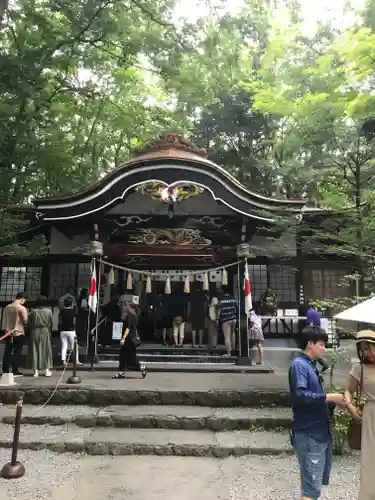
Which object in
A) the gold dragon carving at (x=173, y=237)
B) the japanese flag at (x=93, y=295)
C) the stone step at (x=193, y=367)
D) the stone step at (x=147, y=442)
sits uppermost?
the gold dragon carving at (x=173, y=237)

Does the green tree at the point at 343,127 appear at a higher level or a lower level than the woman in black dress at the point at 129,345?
higher

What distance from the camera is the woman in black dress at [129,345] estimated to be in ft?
29.6

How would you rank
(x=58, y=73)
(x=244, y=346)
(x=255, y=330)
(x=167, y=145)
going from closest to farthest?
(x=244, y=346) → (x=255, y=330) → (x=167, y=145) → (x=58, y=73)

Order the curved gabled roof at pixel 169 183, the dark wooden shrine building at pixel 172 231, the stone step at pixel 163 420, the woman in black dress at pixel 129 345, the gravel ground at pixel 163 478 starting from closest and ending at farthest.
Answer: the gravel ground at pixel 163 478 < the stone step at pixel 163 420 < the woman in black dress at pixel 129 345 < the curved gabled roof at pixel 169 183 < the dark wooden shrine building at pixel 172 231

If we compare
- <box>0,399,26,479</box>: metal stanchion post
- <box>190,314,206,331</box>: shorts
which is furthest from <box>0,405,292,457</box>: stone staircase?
<box>190,314,206,331</box>: shorts

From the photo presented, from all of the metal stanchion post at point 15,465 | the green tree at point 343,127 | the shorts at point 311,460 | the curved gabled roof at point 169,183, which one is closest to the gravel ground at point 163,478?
the metal stanchion post at point 15,465

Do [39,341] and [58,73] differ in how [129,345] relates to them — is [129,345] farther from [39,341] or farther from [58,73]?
[58,73]

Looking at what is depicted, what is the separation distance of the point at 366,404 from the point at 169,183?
25.8ft

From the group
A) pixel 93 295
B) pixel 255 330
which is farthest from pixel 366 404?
pixel 93 295

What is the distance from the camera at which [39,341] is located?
9.05 m

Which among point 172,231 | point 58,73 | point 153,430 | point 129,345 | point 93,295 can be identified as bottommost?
point 153,430

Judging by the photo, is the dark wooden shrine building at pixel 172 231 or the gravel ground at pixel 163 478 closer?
the gravel ground at pixel 163 478

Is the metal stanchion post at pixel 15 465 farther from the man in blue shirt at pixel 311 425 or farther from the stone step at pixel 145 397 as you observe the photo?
the man in blue shirt at pixel 311 425

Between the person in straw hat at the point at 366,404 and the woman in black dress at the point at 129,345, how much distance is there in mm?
5891
